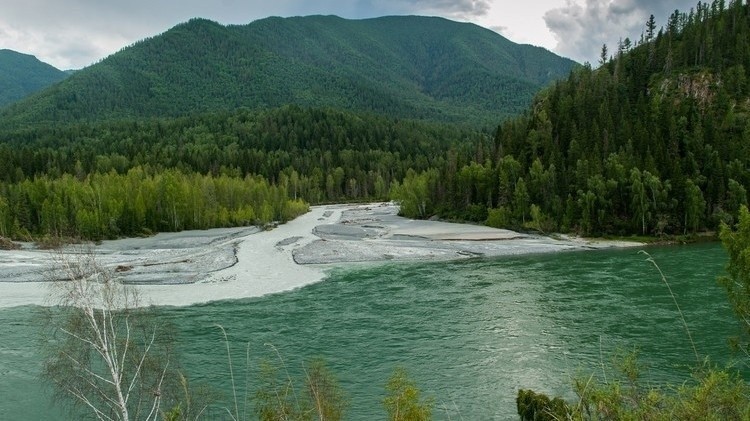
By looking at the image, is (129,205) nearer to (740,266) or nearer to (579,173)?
(579,173)

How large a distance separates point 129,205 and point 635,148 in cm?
8645

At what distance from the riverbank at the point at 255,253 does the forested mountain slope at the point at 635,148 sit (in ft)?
25.2

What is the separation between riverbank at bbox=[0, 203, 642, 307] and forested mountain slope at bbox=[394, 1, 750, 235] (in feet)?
25.2

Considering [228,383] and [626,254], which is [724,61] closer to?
[626,254]

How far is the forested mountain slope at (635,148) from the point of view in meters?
82.9

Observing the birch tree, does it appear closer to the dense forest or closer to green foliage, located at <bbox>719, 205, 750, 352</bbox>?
green foliage, located at <bbox>719, 205, 750, 352</bbox>

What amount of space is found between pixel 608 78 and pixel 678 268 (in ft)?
259

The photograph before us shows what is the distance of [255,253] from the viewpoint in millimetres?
70750

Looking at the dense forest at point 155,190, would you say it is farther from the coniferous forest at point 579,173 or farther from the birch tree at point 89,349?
the birch tree at point 89,349

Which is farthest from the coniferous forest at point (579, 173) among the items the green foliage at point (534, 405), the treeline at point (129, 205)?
the green foliage at point (534, 405)

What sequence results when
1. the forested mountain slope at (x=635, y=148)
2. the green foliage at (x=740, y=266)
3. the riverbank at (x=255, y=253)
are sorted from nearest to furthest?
1. the green foliage at (x=740, y=266)
2. the riverbank at (x=255, y=253)
3. the forested mountain slope at (x=635, y=148)

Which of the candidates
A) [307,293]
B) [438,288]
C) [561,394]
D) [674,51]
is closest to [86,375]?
[561,394]

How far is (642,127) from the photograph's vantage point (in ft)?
326

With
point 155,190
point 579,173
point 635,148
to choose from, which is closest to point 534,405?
point 579,173
